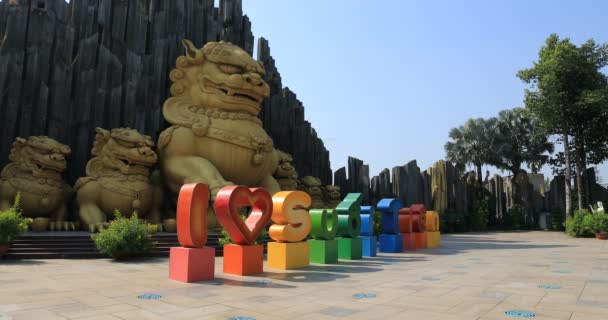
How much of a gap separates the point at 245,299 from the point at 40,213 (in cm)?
763

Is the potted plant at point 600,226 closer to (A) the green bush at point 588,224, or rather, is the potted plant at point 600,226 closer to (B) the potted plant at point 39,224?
(A) the green bush at point 588,224

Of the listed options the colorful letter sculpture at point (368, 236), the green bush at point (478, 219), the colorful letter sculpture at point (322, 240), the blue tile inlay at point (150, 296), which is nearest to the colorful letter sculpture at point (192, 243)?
the blue tile inlay at point (150, 296)

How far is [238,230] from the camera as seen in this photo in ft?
20.1

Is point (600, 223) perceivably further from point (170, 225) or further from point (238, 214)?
point (170, 225)

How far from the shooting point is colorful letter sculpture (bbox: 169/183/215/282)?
5.41 metres

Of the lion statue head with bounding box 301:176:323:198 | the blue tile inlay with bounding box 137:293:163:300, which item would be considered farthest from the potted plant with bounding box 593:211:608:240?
the blue tile inlay with bounding box 137:293:163:300

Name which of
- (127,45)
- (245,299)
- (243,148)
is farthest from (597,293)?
(127,45)

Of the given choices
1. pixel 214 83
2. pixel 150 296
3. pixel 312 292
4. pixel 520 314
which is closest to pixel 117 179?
pixel 214 83

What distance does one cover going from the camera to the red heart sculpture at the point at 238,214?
6051 mm

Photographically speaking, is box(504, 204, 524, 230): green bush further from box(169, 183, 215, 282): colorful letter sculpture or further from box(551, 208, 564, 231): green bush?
box(169, 183, 215, 282): colorful letter sculpture

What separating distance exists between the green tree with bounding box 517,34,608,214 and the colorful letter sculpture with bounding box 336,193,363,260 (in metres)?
14.4

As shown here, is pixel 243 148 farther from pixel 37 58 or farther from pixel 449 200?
pixel 449 200

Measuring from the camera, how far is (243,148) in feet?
34.1

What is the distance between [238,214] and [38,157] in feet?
20.3
